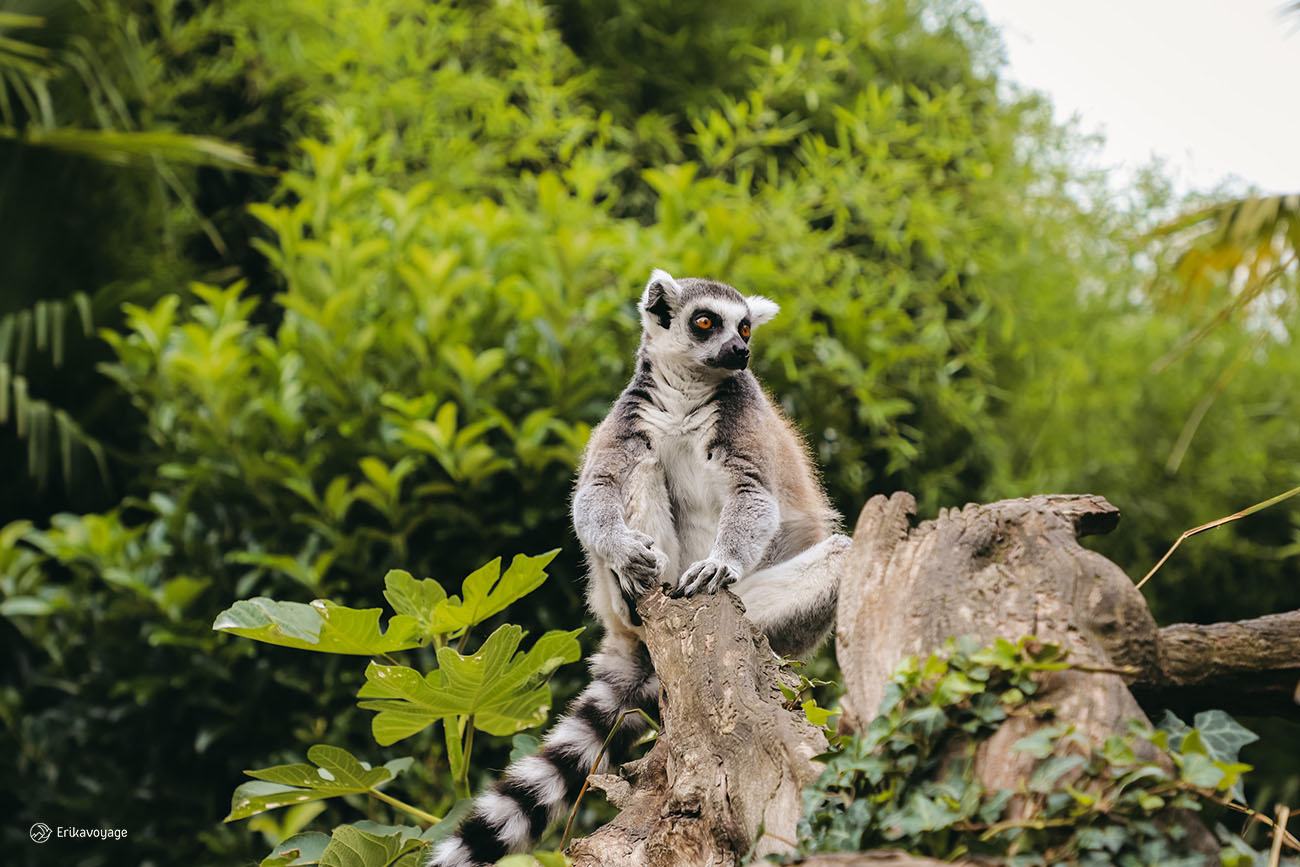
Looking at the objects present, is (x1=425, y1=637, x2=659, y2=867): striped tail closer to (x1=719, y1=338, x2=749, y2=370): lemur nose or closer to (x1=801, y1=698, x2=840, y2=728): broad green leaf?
(x1=801, y1=698, x2=840, y2=728): broad green leaf

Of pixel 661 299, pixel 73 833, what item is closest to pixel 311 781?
pixel 661 299

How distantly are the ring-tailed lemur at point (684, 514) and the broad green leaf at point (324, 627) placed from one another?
56cm

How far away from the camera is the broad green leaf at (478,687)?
5.94ft

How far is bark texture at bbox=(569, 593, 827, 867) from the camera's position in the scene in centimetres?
168

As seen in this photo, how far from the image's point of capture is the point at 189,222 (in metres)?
6.17

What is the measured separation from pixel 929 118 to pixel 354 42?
3377 mm

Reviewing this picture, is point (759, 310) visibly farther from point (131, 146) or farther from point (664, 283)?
point (131, 146)

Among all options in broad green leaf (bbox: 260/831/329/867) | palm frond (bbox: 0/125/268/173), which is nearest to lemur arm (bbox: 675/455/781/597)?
broad green leaf (bbox: 260/831/329/867)

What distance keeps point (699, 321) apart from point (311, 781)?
1783mm

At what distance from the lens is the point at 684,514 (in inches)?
119

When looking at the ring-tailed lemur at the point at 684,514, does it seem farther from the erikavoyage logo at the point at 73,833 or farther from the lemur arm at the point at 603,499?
the erikavoyage logo at the point at 73,833

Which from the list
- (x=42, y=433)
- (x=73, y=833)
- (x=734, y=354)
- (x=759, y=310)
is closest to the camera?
(x=734, y=354)

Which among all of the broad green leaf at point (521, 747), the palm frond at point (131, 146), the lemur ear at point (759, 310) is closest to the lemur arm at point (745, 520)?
the lemur ear at point (759, 310)

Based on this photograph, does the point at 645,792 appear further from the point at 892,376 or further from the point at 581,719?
the point at 892,376
